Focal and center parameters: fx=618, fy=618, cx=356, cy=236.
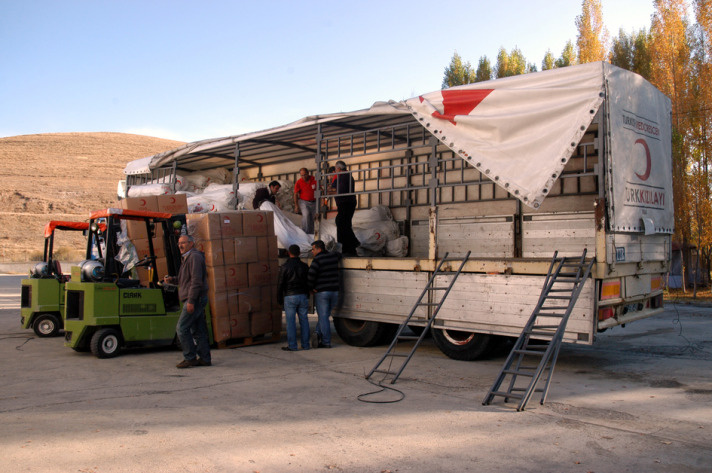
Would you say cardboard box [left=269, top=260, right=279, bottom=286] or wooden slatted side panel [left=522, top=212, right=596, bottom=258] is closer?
wooden slatted side panel [left=522, top=212, right=596, bottom=258]

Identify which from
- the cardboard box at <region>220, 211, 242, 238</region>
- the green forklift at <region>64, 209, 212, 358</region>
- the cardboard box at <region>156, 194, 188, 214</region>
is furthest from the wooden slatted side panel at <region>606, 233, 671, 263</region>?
the cardboard box at <region>156, 194, 188, 214</region>

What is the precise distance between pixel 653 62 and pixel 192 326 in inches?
791

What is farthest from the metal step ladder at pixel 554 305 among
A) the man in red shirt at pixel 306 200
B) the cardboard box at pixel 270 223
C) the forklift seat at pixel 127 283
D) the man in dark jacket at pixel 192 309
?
the forklift seat at pixel 127 283

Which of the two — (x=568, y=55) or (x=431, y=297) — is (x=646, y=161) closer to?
(x=431, y=297)

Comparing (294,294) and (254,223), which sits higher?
→ (254,223)

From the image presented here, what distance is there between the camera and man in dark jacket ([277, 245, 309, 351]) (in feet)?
30.4

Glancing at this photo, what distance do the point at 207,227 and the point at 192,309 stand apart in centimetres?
183

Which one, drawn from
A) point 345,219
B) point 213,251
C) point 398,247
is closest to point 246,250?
point 213,251

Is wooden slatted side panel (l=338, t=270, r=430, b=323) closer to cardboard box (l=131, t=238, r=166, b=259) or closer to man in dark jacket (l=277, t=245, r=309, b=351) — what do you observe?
man in dark jacket (l=277, t=245, r=309, b=351)

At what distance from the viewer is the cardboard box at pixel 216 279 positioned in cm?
920

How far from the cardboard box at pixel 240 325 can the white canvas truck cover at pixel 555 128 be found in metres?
4.04

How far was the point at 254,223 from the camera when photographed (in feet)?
32.2

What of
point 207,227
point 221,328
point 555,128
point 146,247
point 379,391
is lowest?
point 379,391

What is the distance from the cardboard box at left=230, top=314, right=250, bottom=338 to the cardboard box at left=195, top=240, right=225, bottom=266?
870 mm
